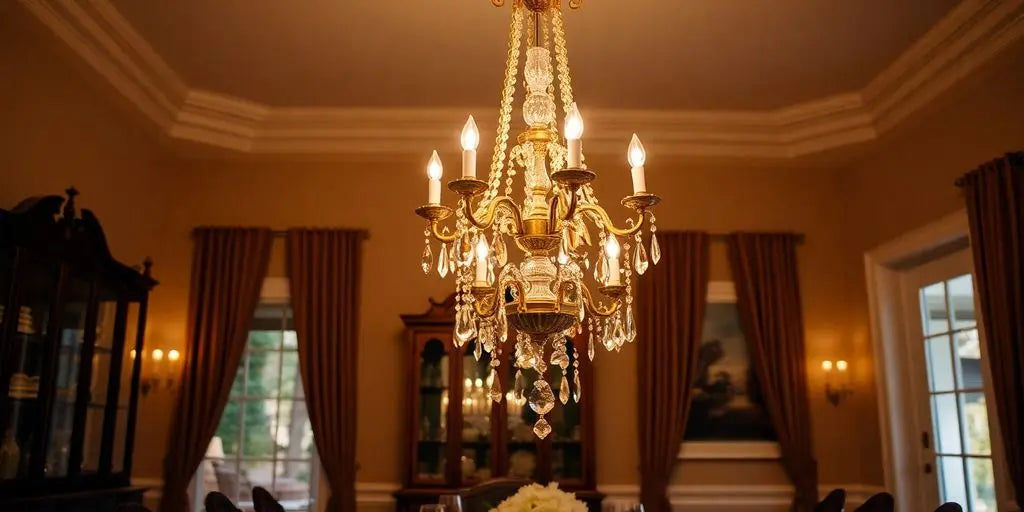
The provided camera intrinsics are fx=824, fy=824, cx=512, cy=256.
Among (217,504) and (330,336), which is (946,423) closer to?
(330,336)

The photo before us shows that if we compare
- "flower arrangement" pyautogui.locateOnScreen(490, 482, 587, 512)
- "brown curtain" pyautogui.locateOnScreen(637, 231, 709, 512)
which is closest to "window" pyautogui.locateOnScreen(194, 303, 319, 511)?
"brown curtain" pyautogui.locateOnScreen(637, 231, 709, 512)

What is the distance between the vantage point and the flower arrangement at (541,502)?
8.52 feet

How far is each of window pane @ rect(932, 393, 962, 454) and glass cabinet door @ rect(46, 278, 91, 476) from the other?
4906 mm

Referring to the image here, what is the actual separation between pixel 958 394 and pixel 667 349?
175 cm

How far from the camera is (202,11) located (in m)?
4.36

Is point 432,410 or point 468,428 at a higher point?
point 432,410

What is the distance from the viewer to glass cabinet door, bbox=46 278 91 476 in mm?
3939

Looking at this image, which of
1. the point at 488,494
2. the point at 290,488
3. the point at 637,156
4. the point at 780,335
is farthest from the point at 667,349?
the point at 637,156

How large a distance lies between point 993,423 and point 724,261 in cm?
198

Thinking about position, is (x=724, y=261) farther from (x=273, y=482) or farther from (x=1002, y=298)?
(x=273, y=482)

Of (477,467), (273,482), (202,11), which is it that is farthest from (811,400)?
(202,11)

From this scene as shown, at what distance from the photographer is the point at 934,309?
5184 millimetres

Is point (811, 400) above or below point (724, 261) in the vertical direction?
below

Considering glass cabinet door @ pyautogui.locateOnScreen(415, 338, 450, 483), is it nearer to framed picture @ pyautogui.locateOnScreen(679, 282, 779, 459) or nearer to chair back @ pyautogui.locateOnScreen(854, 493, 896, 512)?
framed picture @ pyautogui.locateOnScreen(679, 282, 779, 459)
